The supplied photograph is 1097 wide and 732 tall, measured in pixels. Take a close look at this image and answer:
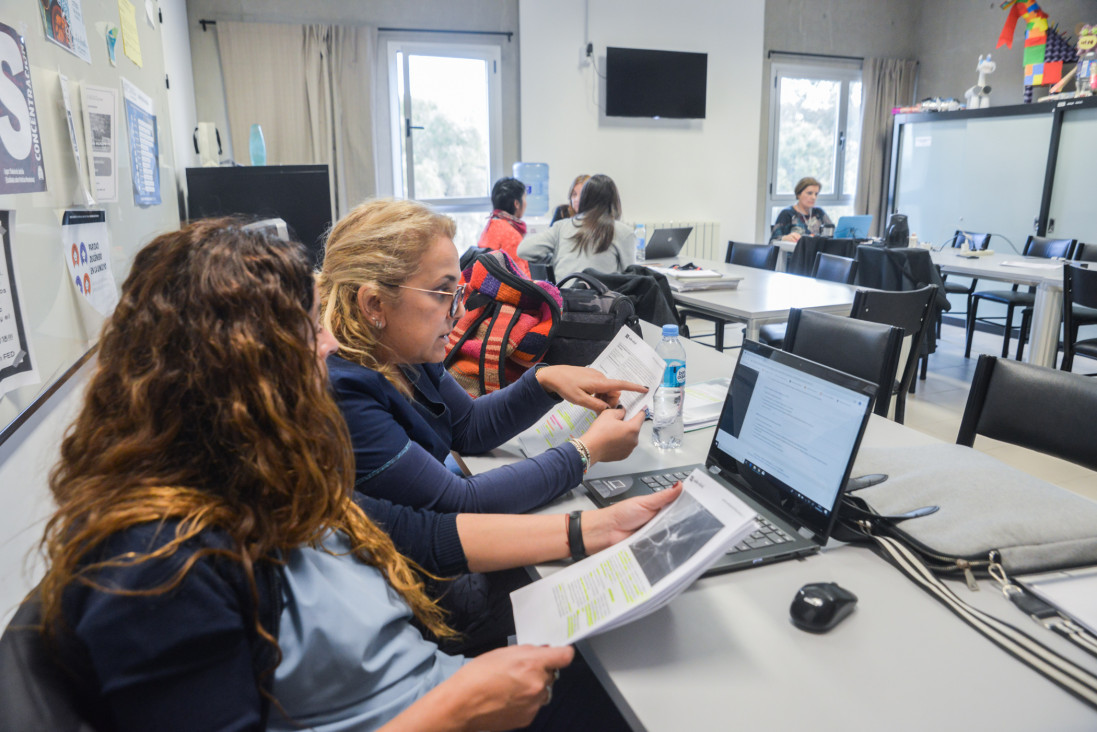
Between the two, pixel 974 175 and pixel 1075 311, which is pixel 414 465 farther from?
pixel 974 175

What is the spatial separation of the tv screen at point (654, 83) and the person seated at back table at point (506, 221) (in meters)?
1.86

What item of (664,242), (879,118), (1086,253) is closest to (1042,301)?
(1086,253)

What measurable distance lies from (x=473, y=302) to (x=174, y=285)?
4.46 ft

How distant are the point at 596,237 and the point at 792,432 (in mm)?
2810

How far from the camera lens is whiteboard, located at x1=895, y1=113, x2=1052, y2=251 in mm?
5482

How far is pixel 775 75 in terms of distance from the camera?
652 cm

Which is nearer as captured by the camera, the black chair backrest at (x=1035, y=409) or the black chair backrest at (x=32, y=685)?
the black chair backrest at (x=32, y=685)

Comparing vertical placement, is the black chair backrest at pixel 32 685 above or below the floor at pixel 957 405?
above

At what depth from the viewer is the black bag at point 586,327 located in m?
1.96

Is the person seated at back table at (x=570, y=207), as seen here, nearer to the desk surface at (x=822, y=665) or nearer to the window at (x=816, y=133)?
the window at (x=816, y=133)

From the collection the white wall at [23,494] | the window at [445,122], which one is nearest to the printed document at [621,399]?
the white wall at [23,494]

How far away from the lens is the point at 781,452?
3.62 ft

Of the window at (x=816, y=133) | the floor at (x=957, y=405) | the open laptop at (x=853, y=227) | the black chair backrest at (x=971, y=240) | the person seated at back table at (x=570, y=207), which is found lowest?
the floor at (x=957, y=405)

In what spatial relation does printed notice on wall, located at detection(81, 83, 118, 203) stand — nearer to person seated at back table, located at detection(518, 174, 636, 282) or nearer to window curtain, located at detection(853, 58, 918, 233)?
person seated at back table, located at detection(518, 174, 636, 282)
